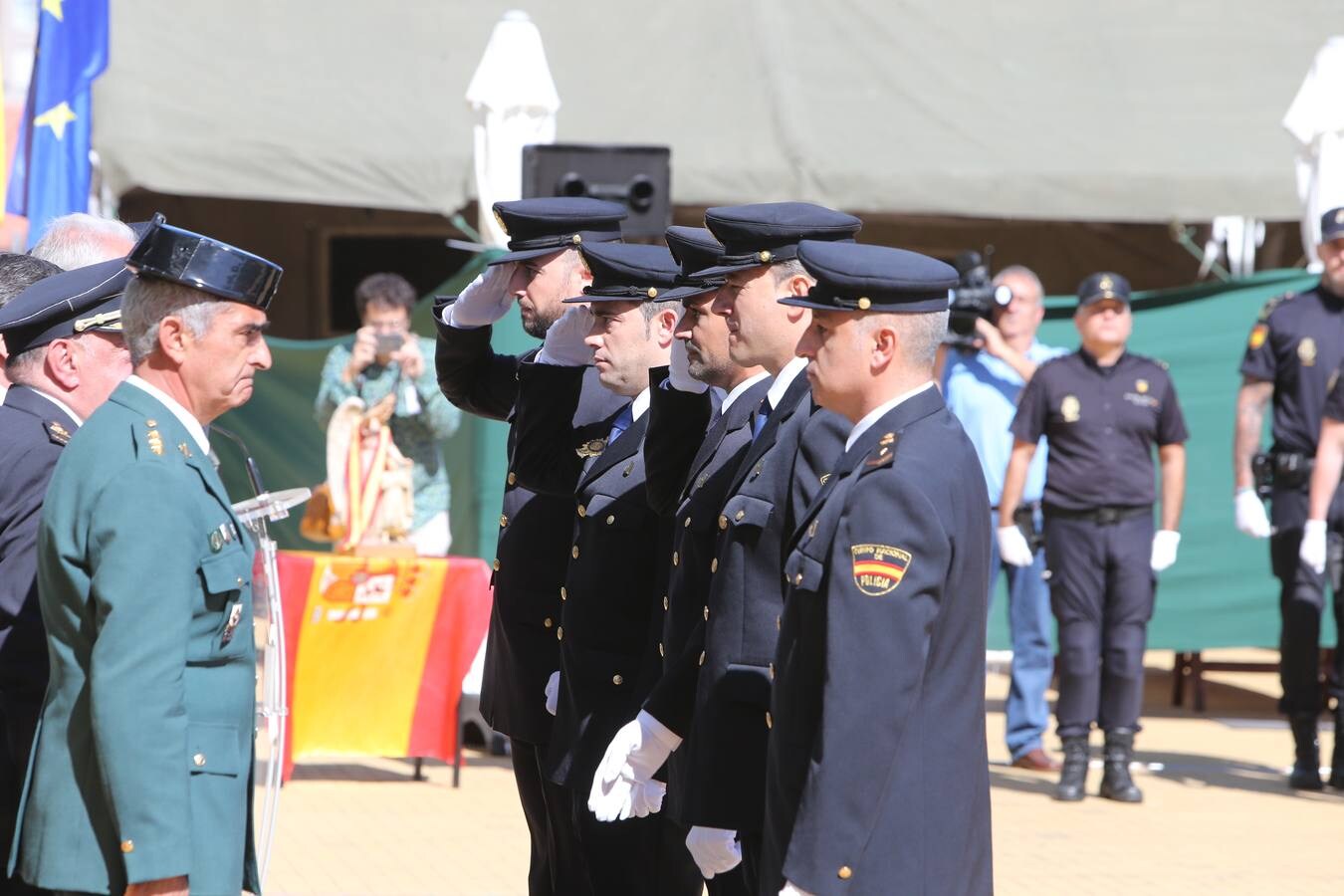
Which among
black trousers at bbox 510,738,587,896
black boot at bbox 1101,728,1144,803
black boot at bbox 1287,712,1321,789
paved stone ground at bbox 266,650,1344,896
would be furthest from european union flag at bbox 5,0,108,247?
black boot at bbox 1287,712,1321,789

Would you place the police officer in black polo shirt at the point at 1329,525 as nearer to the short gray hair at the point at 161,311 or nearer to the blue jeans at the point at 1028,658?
the blue jeans at the point at 1028,658

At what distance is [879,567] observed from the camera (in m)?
3.01

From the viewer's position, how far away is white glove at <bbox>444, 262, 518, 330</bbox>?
4.67 m

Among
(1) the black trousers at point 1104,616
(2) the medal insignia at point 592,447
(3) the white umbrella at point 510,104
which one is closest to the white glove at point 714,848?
(2) the medal insignia at point 592,447

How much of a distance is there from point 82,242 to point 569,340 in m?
1.24

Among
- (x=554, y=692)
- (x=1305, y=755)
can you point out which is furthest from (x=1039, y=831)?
(x=554, y=692)

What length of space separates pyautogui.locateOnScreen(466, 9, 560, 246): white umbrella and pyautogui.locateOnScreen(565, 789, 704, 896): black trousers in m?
5.79

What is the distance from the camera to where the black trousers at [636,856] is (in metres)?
4.34

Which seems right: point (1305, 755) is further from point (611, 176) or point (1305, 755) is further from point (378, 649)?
point (611, 176)

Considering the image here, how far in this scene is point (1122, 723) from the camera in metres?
7.85

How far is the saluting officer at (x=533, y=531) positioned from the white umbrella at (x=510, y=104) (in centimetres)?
505

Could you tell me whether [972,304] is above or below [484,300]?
above

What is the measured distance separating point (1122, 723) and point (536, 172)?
3744 millimetres

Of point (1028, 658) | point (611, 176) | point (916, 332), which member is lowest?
point (1028, 658)
